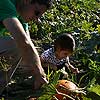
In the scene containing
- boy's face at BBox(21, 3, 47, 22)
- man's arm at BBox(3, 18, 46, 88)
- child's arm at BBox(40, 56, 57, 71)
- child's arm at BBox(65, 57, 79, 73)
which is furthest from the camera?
child's arm at BBox(40, 56, 57, 71)

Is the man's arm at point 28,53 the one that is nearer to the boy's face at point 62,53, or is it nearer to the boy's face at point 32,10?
the boy's face at point 32,10

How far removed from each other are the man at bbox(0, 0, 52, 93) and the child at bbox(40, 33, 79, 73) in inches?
69.4

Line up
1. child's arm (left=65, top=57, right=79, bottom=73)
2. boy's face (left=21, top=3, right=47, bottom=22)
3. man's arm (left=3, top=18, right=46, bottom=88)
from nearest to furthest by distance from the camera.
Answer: man's arm (left=3, top=18, right=46, bottom=88)
boy's face (left=21, top=3, right=47, bottom=22)
child's arm (left=65, top=57, right=79, bottom=73)

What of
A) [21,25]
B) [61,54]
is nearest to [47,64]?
[61,54]

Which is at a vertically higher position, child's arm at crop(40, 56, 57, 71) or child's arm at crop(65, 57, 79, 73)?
child's arm at crop(40, 56, 57, 71)

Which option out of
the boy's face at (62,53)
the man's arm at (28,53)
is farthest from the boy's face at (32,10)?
the boy's face at (62,53)

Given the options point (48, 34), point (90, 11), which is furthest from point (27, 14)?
point (90, 11)

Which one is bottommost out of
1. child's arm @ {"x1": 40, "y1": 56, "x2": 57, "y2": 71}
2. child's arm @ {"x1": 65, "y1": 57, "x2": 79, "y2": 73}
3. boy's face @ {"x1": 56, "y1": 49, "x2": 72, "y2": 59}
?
child's arm @ {"x1": 65, "y1": 57, "x2": 79, "y2": 73}

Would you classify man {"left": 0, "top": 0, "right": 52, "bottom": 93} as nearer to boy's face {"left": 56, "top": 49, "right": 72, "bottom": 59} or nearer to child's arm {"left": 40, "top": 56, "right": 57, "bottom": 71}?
boy's face {"left": 56, "top": 49, "right": 72, "bottom": 59}

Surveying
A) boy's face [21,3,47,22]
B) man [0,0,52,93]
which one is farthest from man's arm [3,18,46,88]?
boy's face [21,3,47,22]

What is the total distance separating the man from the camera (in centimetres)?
337

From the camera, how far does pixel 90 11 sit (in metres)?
10.3

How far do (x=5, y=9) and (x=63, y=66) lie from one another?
2.27 meters

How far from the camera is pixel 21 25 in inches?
141
